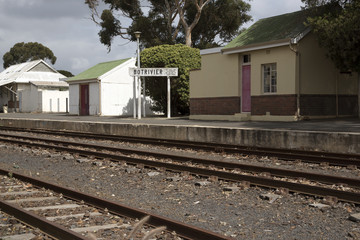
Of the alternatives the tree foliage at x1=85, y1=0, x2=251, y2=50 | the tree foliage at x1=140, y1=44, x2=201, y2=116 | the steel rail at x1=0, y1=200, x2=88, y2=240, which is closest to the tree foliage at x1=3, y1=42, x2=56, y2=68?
the tree foliage at x1=85, y1=0, x2=251, y2=50

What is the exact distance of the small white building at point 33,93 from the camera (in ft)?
143

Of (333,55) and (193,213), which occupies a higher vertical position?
(333,55)

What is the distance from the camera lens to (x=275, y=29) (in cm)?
2133

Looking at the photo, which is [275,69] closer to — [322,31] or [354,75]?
[322,31]

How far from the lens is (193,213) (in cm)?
588

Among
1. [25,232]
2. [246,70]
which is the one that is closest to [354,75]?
[246,70]

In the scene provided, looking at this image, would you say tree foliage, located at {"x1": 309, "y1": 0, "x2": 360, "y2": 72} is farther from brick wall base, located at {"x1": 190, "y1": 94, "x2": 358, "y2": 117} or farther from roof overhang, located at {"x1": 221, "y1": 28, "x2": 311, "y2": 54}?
brick wall base, located at {"x1": 190, "y1": 94, "x2": 358, "y2": 117}

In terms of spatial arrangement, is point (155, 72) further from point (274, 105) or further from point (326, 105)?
point (326, 105)

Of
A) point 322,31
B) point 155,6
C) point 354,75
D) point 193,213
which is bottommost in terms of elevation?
point 193,213

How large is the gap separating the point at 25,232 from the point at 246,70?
56.2ft

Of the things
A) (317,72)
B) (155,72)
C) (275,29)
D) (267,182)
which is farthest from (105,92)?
(267,182)

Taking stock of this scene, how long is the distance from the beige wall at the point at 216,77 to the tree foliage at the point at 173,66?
12.0 feet

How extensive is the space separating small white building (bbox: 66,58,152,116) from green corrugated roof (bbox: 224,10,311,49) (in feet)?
46.6

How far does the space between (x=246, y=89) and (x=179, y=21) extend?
68.6 ft
